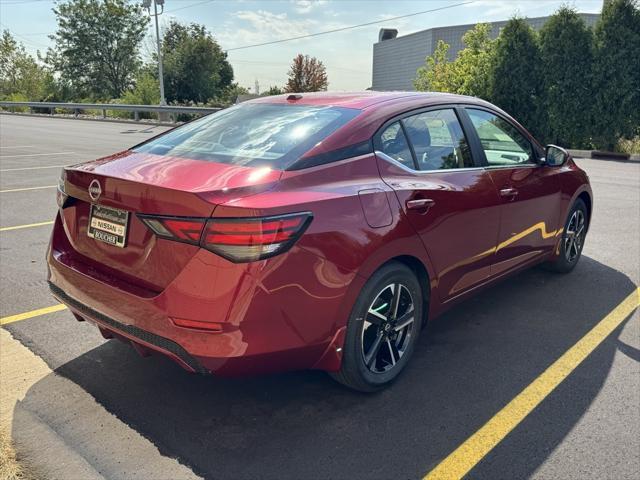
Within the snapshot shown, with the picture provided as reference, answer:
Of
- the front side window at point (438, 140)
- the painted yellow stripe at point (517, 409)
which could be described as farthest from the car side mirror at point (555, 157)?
the painted yellow stripe at point (517, 409)

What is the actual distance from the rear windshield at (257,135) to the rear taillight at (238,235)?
408mm

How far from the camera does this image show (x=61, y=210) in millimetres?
3082

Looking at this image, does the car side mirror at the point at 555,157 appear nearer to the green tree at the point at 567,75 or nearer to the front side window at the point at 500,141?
the front side window at the point at 500,141

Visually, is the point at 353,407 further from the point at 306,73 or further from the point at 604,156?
the point at 306,73

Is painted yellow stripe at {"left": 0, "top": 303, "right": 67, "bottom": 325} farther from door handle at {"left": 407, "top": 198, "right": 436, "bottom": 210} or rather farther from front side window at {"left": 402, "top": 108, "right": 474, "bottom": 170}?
front side window at {"left": 402, "top": 108, "right": 474, "bottom": 170}

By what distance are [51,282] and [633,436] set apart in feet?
10.5

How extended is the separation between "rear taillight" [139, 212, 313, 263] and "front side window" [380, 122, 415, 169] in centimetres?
96

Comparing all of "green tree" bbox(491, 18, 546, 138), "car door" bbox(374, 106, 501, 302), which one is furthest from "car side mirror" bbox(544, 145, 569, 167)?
"green tree" bbox(491, 18, 546, 138)

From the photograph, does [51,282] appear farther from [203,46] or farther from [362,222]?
[203,46]

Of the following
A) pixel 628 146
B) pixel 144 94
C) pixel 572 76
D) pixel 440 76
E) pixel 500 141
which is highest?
pixel 440 76

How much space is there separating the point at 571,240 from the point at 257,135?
3352 millimetres

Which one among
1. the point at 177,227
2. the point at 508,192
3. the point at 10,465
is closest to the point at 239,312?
the point at 177,227

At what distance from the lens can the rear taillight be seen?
234 centimetres

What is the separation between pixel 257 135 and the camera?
315cm
